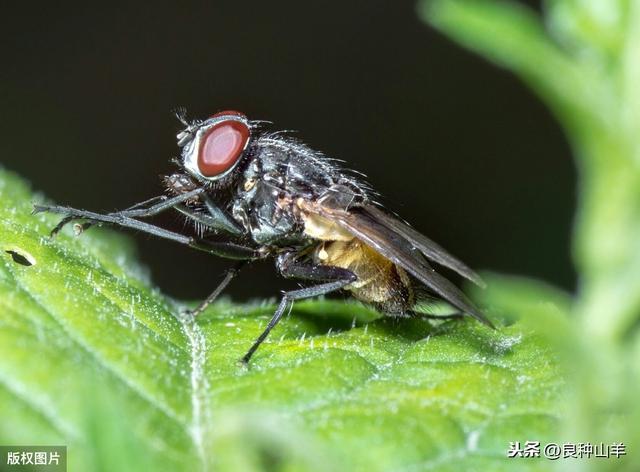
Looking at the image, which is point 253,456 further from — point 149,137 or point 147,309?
point 149,137

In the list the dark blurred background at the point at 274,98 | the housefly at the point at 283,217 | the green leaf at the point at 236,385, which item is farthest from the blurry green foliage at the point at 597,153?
the dark blurred background at the point at 274,98

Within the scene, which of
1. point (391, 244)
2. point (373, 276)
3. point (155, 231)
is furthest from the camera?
point (373, 276)

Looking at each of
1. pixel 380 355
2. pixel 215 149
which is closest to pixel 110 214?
pixel 215 149

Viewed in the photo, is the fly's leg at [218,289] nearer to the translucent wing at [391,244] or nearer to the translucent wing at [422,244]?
the translucent wing at [391,244]

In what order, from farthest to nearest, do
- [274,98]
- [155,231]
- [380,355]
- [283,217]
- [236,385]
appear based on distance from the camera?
1. [274,98]
2. [283,217]
3. [155,231]
4. [380,355]
5. [236,385]

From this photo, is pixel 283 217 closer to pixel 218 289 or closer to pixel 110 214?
pixel 218 289

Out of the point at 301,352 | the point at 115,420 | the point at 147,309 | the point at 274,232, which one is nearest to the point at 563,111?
the point at 115,420
